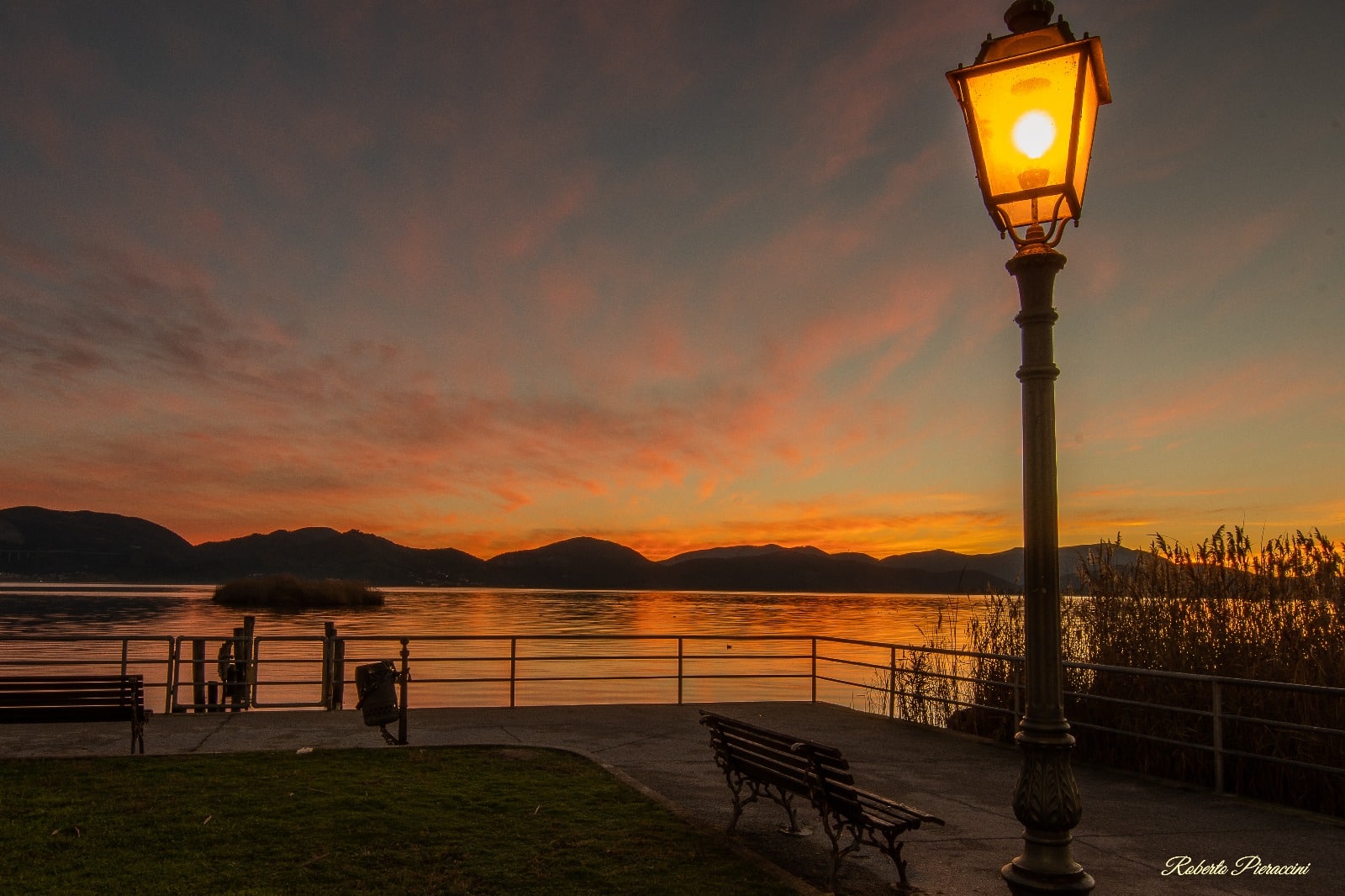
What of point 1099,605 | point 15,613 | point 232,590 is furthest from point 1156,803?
point 232,590

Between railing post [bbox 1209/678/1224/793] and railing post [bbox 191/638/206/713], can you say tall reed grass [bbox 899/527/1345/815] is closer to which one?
railing post [bbox 1209/678/1224/793]

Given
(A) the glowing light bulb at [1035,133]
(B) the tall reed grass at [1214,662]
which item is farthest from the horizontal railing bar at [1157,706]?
(A) the glowing light bulb at [1035,133]

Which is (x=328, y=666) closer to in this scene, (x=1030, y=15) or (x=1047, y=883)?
(x=1047, y=883)

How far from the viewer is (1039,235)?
4.46 meters

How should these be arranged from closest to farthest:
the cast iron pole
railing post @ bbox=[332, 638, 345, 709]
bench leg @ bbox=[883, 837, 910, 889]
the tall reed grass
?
1. the cast iron pole
2. bench leg @ bbox=[883, 837, 910, 889]
3. the tall reed grass
4. railing post @ bbox=[332, 638, 345, 709]

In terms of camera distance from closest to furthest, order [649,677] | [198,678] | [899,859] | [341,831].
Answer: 1. [899,859]
2. [341,831]
3. [649,677]
4. [198,678]

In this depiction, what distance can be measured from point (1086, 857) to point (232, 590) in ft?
374

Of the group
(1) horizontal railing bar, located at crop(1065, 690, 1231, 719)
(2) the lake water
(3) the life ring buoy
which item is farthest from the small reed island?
(1) horizontal railing bar, located at crop(1065, 690, 1231, 719)

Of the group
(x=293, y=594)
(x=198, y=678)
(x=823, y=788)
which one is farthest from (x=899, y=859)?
(x=293, y=594)

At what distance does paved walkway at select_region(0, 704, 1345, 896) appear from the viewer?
22.6 ft

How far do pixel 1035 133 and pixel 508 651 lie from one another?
1960 inches

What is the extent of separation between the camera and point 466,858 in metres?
6.88
